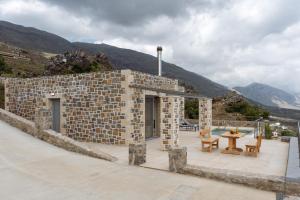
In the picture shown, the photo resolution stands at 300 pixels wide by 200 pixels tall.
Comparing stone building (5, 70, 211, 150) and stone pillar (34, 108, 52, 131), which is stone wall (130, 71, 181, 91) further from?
stone pillar (34, 108, 52, 131)

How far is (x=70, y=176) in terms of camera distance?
22.8 ft

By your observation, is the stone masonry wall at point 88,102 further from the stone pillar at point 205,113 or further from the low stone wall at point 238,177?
the stone pillar at point 205,113

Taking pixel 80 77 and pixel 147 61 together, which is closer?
pixel 80 77

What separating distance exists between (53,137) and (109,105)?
2.74 metres

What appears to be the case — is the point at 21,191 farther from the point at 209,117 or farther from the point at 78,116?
the point at 209,117

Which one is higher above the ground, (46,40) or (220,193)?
(46,40)

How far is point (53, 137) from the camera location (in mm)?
10469

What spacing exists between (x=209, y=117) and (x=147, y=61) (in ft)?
304

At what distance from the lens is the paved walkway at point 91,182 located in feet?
18.9

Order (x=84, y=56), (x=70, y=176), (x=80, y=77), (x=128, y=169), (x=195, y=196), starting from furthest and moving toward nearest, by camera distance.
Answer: (x=84, y=56) < (x=80, y=77) < (x=128, y=169) < (x=70, y=176) < (x=195, y=196)

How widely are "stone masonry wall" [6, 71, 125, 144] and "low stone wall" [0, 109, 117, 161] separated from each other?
1963 mm

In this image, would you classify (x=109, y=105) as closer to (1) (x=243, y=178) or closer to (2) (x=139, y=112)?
(2) (x=139, y=112)

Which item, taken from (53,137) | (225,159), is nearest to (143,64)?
(53,137)

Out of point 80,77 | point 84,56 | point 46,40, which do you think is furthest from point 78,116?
point 46,40
